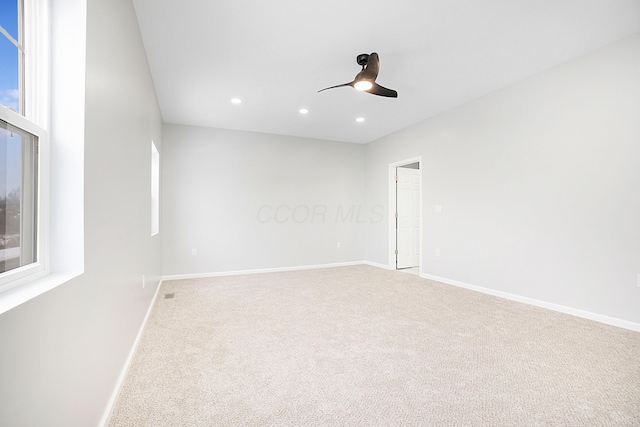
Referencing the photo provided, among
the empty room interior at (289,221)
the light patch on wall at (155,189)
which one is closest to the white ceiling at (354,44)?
the empty room interior at (289,221)

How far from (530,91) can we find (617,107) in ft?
2.82

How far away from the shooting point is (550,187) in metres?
3.26

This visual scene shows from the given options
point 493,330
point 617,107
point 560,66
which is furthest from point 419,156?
point 493,330

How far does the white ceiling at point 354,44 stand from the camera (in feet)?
7.56

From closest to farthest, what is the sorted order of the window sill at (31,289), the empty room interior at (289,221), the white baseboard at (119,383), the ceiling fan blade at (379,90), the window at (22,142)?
the window sill at (31,289) < the window at (22,142) < the empty room interior at (289,221) < the white baseboard at (119,383) < the ceiling fan blade at (379,90)

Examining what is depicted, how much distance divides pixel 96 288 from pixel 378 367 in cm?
173

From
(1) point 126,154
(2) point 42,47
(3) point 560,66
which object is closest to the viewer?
(2) point 42,47

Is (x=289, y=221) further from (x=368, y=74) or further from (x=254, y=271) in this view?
(x=368, y=74)

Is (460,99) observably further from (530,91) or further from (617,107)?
(617,107)

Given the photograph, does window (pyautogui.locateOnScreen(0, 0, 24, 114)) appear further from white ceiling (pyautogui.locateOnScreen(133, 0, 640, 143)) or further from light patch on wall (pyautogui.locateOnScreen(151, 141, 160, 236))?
light patch on wall (pyautogui.locateOnScreen(151, 141, 160, 236))

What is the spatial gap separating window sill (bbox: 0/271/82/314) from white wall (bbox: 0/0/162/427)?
0.8 inches

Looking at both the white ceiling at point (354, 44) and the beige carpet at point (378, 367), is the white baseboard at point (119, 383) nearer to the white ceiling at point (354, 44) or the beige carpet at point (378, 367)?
the beige carpet at point (378, 367)

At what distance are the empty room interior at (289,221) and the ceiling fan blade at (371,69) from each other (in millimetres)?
22

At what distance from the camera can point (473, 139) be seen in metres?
4.09
